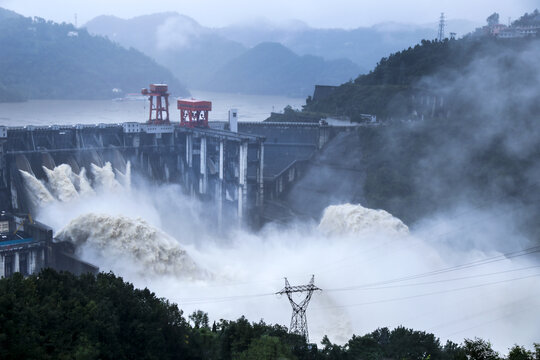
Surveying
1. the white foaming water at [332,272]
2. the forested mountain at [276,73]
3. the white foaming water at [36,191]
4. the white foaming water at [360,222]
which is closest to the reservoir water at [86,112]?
the white foaming water at [36,191]

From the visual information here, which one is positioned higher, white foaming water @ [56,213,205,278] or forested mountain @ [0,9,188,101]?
forested mountain @ [0,9,188,101]

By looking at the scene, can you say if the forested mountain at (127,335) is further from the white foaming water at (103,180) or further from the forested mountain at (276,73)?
the forested mountain at (276,73)

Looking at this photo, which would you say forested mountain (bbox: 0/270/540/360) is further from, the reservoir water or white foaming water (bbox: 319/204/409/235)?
the reservoir water

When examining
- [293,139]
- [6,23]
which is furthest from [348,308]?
[6,23]

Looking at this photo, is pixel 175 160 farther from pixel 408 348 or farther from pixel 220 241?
pixel 408 348

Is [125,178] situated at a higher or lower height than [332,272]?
higher

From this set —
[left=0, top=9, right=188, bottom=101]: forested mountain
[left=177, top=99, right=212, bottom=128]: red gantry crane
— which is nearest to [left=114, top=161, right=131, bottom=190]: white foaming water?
[left=177, top=99, right=212, bottom=128]: red gantry crane

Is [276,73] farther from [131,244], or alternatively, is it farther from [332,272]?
[332,272]

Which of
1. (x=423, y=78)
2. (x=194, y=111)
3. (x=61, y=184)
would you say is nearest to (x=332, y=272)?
(x=61, y=184)
